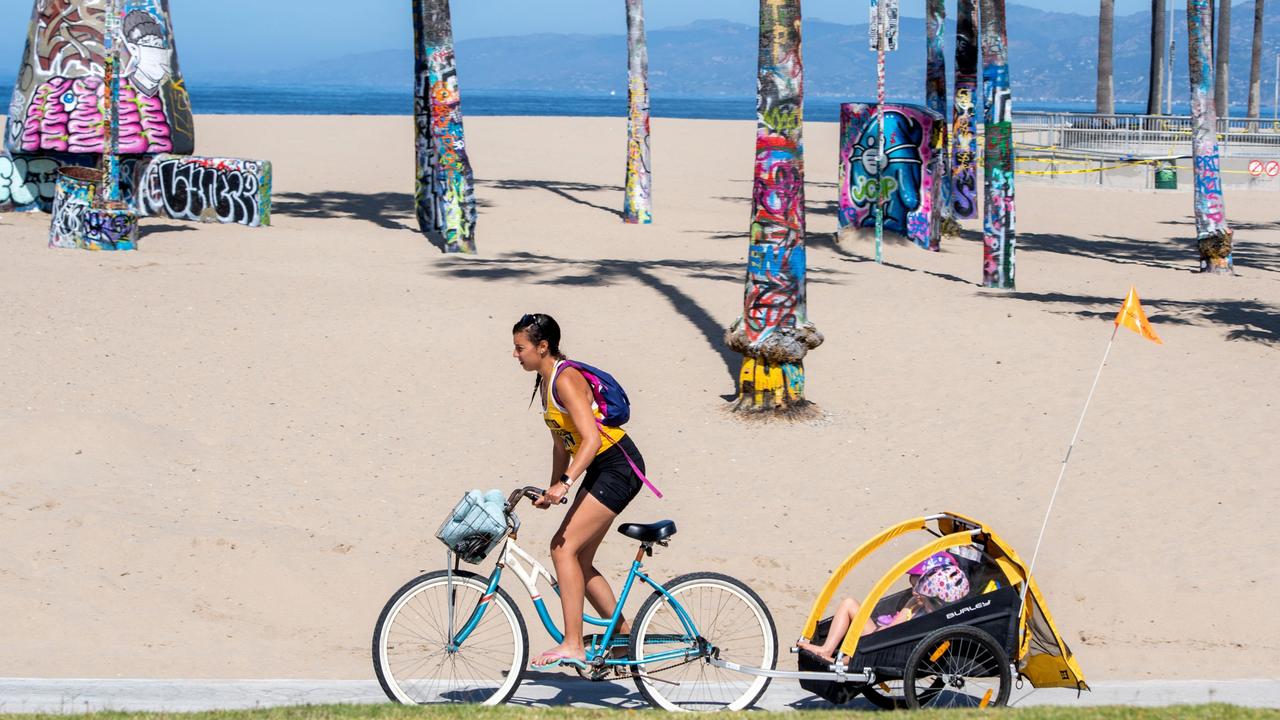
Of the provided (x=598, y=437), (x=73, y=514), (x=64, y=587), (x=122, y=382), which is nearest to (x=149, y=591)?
(x=64, y=587)

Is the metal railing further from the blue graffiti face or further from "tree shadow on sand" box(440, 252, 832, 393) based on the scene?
"tree shadow on sand" box(440, 252, 832, 393)

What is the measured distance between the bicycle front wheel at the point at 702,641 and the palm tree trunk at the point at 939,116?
54.6 feet

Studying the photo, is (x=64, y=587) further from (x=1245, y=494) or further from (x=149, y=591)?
(x=1245, y=494)

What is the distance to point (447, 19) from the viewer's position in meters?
19.7

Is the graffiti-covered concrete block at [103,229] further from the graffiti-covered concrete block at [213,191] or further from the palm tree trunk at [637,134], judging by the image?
the palm tree trunk at [637,134]

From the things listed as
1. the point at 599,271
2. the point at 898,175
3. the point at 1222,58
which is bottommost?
the point at 599,271

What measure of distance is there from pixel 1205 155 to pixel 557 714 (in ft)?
57.6

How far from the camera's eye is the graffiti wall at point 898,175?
22.1 m

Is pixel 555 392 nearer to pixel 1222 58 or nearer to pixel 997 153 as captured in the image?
pixel 997 153

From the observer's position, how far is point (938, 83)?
26.3 m

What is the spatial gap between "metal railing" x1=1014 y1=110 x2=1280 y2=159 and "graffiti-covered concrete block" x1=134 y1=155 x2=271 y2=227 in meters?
23.6

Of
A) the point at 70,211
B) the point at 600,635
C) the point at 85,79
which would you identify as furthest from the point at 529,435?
the point at 85,79

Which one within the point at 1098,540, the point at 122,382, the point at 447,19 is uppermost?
the point at 447,19

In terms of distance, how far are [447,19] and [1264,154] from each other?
2593cm
